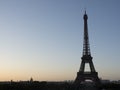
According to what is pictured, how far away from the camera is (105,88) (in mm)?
68938

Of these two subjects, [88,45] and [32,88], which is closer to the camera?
[32,88]

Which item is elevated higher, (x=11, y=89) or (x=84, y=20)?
(x=84, y=20)

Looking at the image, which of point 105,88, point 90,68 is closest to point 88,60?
point 90,68

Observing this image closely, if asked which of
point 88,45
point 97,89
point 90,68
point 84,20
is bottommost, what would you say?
point 97,89

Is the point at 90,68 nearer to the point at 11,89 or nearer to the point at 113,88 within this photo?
the point at 113,88

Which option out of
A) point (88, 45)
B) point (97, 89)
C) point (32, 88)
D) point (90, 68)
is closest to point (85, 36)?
point (88, 45)

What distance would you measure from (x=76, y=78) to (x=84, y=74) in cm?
212

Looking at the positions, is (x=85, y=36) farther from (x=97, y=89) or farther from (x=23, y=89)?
(x=23, y=89)

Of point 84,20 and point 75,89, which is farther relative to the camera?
point 84,20

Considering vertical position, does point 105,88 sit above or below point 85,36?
below

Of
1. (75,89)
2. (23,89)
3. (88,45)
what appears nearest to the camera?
(23,89)

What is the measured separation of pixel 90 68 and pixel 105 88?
221 inches

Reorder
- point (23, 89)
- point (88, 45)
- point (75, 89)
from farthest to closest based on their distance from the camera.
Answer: point (88, 45) < point (75, 89) < point (23, 89)

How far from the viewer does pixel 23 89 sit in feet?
190
